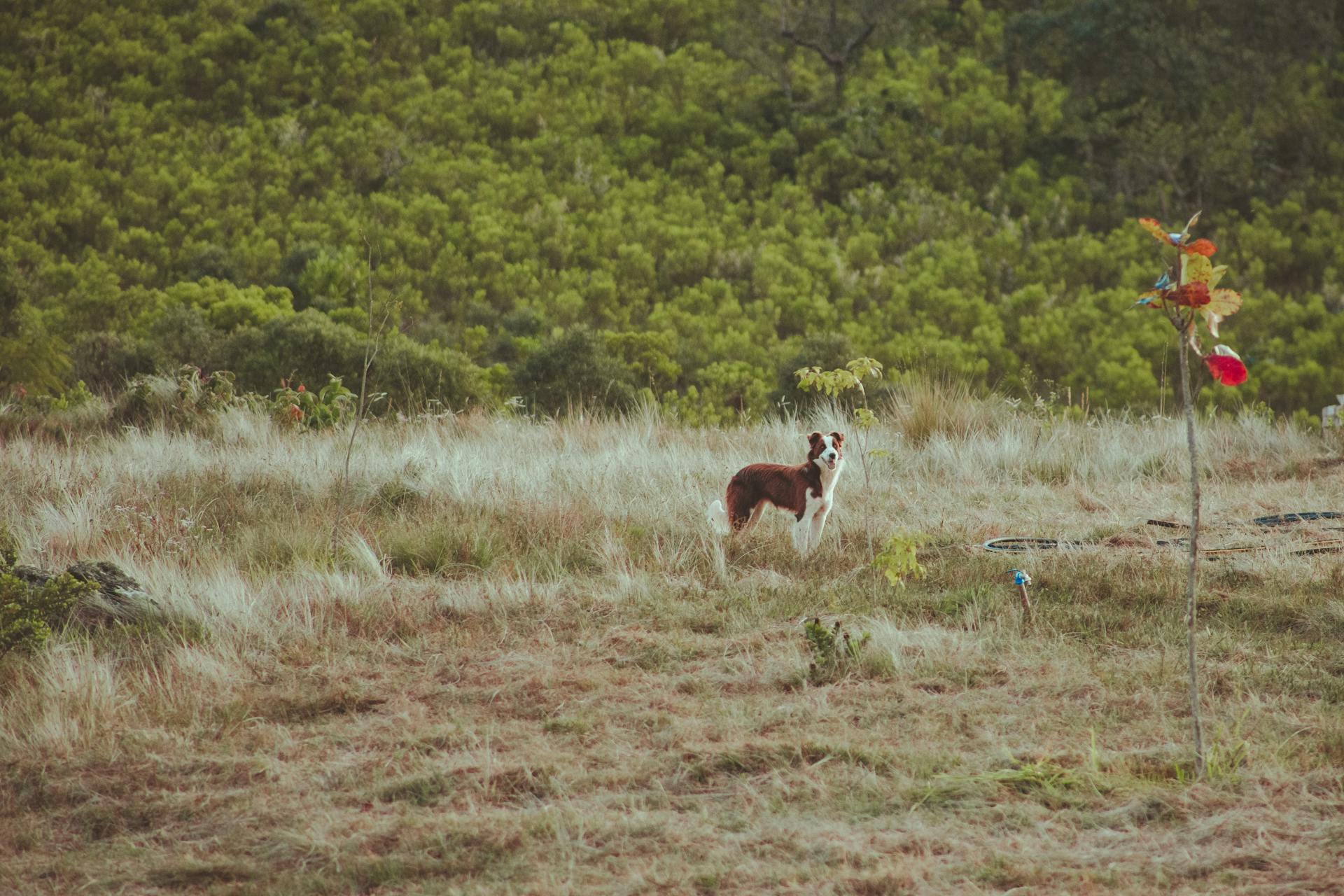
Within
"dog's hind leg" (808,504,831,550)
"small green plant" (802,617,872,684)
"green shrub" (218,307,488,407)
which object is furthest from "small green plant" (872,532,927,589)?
"green shrub" (218,307,488,407)

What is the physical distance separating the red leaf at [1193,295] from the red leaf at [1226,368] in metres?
0.24

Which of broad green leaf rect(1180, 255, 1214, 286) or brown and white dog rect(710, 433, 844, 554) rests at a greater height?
broad green leaf rect(1180, 255, 1214, 286)

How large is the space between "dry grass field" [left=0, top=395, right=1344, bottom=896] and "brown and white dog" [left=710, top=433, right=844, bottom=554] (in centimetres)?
11

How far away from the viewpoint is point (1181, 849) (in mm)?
2416

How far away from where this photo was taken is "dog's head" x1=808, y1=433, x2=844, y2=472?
4.63 metres

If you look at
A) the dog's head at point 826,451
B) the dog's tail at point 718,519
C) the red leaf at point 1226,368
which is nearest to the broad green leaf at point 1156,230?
the red leaf at point 1226,368

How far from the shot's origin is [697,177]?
23.6 meters

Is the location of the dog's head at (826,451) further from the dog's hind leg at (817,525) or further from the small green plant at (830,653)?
the small green plant at (830,653)

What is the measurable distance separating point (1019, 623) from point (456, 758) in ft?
6.52

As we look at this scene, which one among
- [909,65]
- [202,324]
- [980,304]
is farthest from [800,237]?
[202,324]

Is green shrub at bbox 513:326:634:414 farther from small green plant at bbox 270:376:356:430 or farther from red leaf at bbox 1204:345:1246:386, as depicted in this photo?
red leaf at bbox 1204:345:1246:386

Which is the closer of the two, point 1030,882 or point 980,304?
point 1030,882

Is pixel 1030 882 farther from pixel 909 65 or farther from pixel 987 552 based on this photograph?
pixel 909 65

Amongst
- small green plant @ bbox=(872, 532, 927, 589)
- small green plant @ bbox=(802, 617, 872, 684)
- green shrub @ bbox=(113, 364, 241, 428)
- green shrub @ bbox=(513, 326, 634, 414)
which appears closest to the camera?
small green plant @ bbox=(802, 617, 872, 684)
